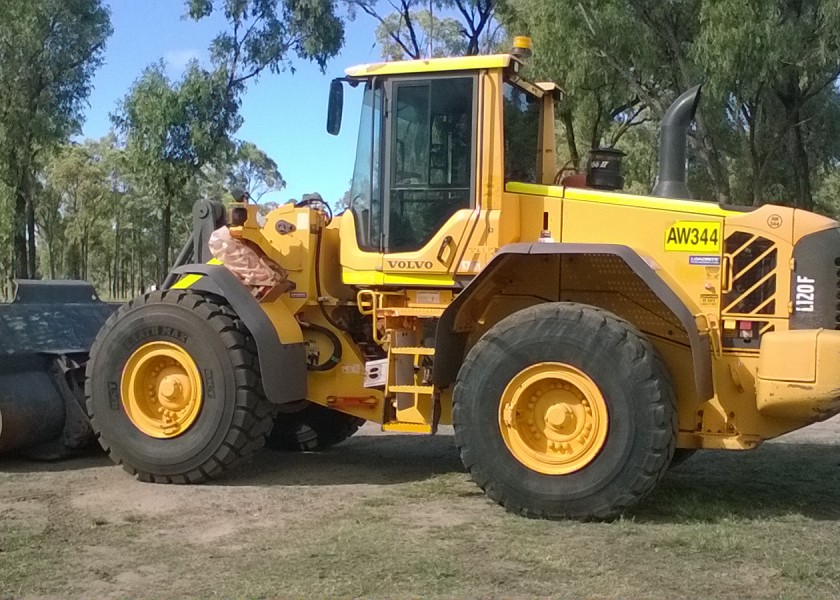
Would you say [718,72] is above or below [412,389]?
above

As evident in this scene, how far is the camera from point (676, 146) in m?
6.46

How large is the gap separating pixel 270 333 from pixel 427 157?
1622 mm

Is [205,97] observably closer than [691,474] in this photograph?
No

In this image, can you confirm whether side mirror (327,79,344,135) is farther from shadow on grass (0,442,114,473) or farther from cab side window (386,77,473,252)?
shadow on grass (0,442,114,473)

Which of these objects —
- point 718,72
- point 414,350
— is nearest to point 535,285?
point 414,350

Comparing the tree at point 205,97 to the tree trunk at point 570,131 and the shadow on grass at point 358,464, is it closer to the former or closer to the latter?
the tree trunk at point 570,131

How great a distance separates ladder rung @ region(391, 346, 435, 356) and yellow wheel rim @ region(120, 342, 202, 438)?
4.61ft

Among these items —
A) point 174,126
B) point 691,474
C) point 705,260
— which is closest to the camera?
point 705,260

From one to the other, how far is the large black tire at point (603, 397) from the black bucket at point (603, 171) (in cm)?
149

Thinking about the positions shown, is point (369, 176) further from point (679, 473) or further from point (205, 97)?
point (205, 97)

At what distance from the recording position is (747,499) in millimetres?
6129

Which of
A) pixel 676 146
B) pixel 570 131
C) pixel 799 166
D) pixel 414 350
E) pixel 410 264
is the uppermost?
pixel 570 131

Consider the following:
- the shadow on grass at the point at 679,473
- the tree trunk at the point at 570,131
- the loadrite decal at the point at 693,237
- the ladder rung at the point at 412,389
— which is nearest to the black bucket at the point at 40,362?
the shadow on grass at the point at 679,473

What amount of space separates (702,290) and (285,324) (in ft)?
9.45
